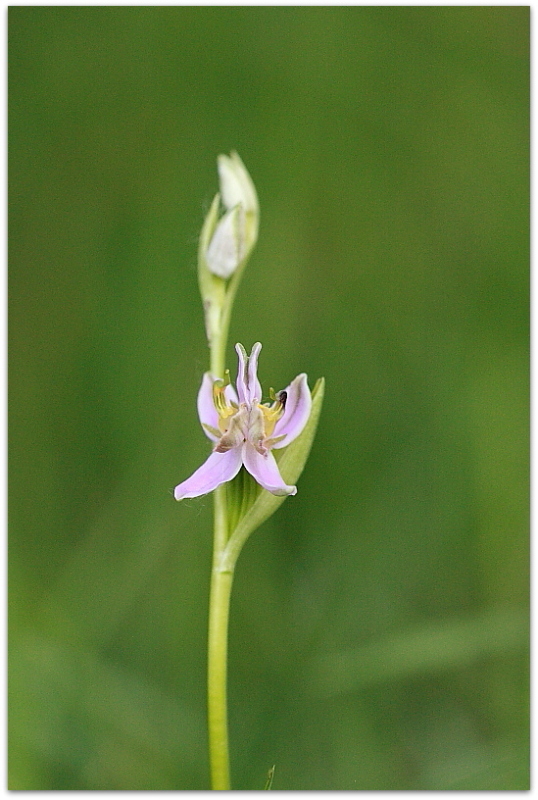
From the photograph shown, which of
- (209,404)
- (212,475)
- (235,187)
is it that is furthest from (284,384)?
(212,475)

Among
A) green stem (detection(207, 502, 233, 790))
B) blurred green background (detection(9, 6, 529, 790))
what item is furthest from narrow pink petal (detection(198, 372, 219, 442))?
blurred green background (detection(9, 6, 529, 790))

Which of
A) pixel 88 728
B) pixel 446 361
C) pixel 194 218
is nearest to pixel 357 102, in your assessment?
pixel 194 218

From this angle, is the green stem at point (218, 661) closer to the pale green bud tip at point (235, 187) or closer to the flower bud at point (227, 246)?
the flower bud at point (227, 246)

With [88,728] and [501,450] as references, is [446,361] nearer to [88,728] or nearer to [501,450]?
[501,450]

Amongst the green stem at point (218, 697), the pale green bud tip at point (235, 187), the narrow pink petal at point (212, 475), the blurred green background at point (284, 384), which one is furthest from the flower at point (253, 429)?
the blurred green background at point (284, 384)

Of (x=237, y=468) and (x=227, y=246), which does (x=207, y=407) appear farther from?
(x=227, y=246)

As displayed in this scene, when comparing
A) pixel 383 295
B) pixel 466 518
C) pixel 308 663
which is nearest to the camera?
pixel 308 663

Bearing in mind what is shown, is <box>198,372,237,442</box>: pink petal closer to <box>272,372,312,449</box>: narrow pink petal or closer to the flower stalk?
the flower stalk
